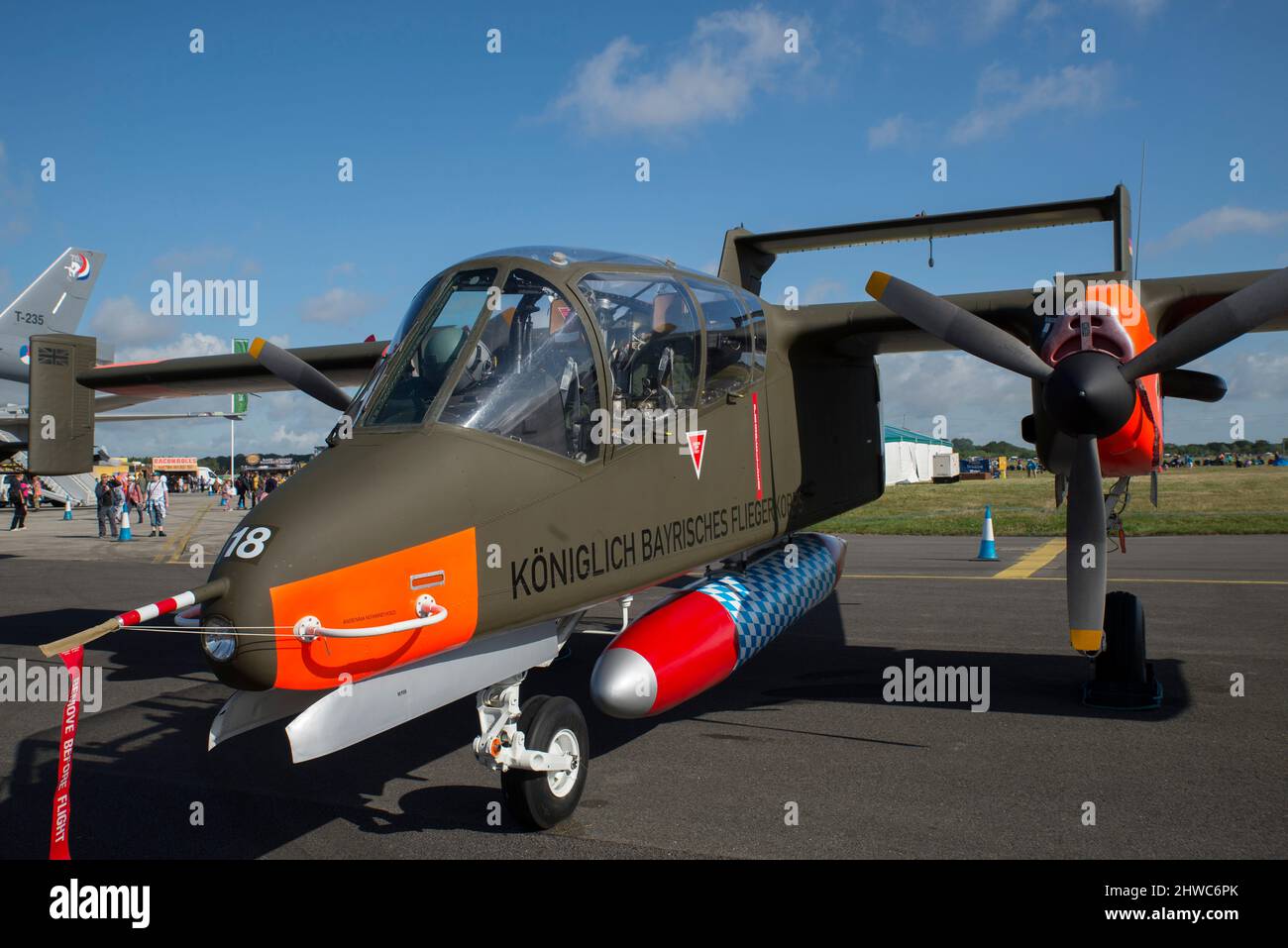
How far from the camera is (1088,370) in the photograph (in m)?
6.35

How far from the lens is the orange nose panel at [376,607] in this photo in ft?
13.2

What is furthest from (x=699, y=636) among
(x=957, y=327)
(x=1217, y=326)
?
(x=1217, y=326)

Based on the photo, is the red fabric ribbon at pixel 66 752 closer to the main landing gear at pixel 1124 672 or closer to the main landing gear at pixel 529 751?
the main landing gear at pixel 529 751

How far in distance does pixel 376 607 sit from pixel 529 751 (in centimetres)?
141

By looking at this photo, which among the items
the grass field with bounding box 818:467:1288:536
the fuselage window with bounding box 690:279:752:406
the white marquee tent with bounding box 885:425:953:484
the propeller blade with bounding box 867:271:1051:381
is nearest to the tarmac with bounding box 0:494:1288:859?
the fuselage window with bounding box 690:279:752:406

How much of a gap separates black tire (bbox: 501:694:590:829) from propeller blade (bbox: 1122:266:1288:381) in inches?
175

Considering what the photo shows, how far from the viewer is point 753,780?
6.20m

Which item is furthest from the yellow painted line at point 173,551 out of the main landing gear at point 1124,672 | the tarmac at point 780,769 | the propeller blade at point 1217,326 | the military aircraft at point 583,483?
the propeller blade at point 1217,326

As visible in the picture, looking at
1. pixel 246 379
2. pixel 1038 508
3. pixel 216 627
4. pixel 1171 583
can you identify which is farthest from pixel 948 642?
pixel 1038 508

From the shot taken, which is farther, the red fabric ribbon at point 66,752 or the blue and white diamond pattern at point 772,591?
the blue and white diamond pattern at point 772,591

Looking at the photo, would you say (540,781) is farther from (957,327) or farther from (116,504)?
(116,504)

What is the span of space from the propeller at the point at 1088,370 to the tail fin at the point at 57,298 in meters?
22.2

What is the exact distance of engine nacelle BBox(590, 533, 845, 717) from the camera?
5602 mm

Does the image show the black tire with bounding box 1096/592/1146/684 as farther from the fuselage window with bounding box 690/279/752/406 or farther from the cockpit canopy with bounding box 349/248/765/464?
the cockpit canopy with bounding box 349/248/765/464
